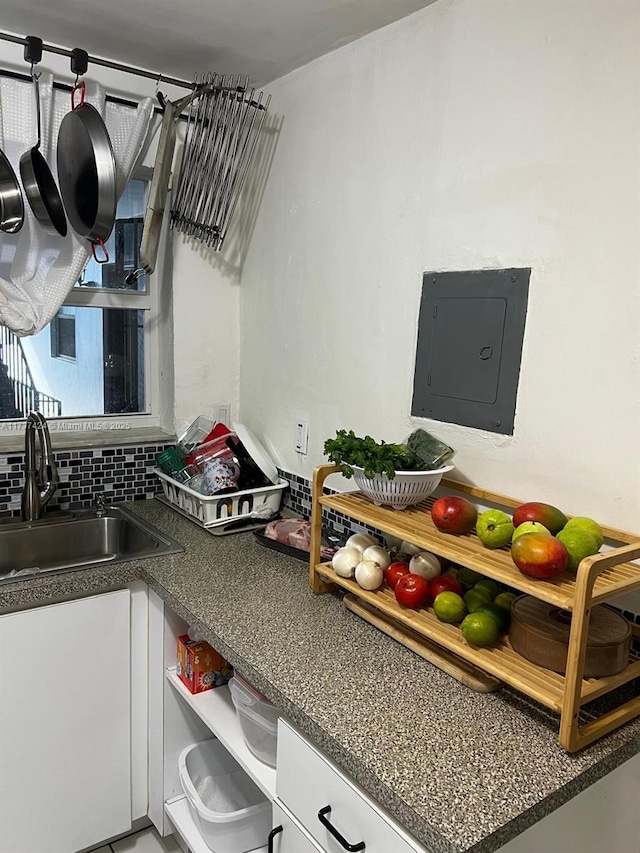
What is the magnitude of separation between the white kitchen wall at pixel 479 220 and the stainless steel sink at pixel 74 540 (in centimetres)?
52

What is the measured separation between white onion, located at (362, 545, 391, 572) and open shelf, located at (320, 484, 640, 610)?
9 cm

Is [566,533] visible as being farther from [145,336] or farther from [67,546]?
[145,336]

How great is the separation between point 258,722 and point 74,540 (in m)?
0.93

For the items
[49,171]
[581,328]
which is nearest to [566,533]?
[581,328]

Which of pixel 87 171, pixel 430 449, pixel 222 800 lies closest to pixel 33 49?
pixel 87 171

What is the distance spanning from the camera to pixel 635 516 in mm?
1167

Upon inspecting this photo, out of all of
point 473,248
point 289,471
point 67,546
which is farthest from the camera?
point 289,471

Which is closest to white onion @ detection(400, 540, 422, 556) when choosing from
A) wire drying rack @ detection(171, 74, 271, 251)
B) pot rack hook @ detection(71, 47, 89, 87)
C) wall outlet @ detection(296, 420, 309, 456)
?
wall outlet @ detection(296, 420, 309, 456)

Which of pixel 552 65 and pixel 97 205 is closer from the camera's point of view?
pixel 552 65

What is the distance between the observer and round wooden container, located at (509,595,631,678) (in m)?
1.05

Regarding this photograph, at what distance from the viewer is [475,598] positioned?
4.11ft

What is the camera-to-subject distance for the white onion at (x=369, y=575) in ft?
4.47

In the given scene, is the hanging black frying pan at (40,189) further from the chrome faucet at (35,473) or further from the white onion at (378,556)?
the white onion at (378,556)

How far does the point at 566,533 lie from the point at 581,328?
0.40 m
